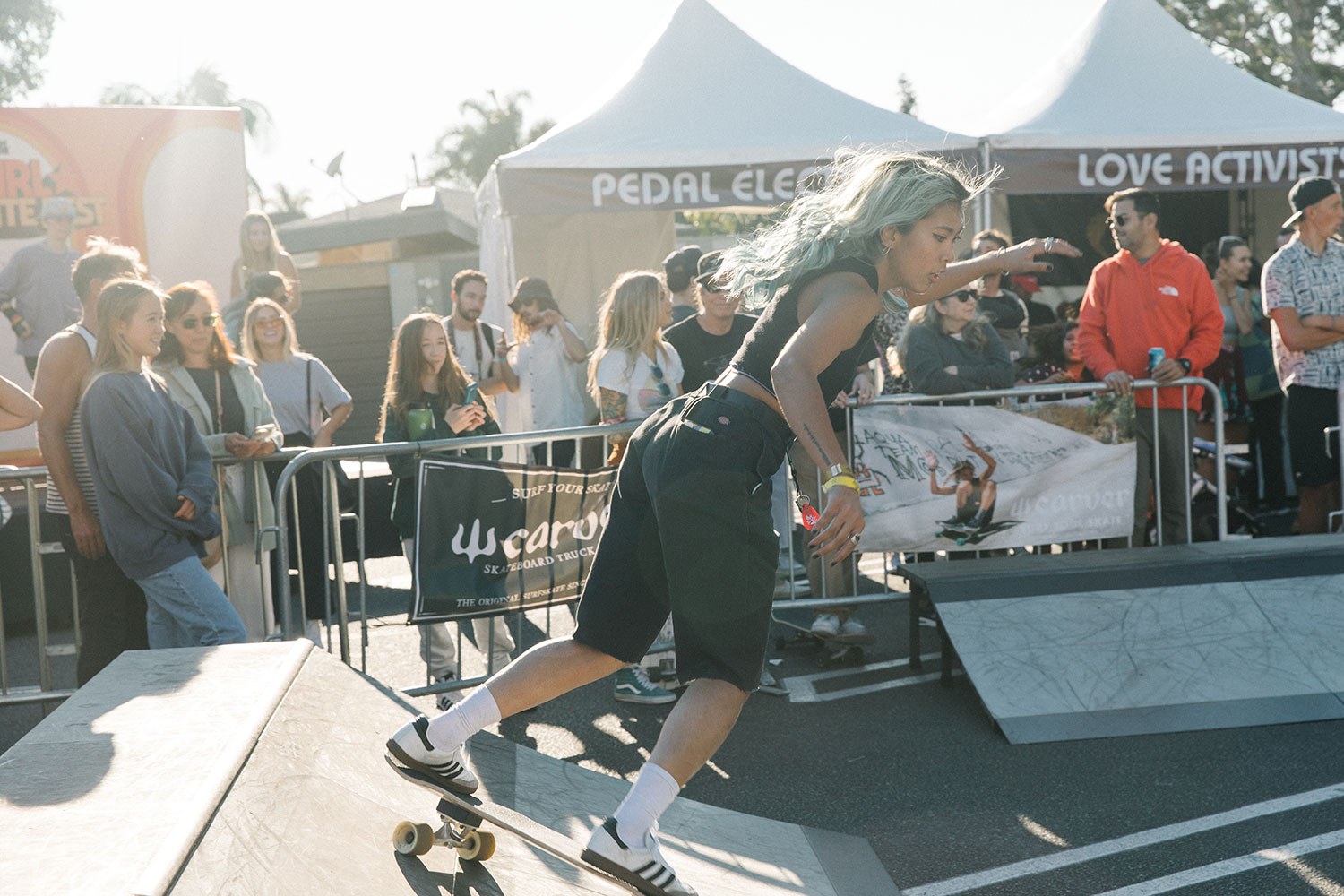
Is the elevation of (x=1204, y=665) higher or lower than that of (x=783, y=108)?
lower

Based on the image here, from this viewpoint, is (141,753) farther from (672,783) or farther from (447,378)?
Result: (447,378)

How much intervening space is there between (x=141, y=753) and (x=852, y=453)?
13.4 feet

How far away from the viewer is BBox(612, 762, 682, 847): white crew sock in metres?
2.70

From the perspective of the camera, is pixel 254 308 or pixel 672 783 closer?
pixel 672 783

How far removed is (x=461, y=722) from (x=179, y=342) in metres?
3.12

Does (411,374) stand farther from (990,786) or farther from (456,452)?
(990,786)

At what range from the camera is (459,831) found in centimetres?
302

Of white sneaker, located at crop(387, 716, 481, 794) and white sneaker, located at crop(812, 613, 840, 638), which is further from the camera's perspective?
white sneaker, located at crop(812, 613, 840, 638)

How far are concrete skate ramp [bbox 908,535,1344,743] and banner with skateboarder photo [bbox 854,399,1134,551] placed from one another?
1.44ft

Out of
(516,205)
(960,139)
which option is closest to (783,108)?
(960,139)

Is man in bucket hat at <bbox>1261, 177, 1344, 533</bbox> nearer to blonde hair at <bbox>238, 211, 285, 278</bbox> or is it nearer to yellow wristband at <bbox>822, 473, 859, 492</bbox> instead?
yellow wristband at <bbox>822, 473, 859, 492</bbox>

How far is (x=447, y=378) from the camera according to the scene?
5867 millimetres

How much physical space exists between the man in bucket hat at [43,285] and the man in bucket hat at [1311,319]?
27.7ft

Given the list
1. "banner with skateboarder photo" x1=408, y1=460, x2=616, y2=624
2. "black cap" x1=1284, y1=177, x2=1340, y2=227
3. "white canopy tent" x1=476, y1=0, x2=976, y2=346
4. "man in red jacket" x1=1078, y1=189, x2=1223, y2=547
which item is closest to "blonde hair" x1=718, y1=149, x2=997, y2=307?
"banner with skateboarder photo" x1=408, y1=460, x2=616, y2=624
